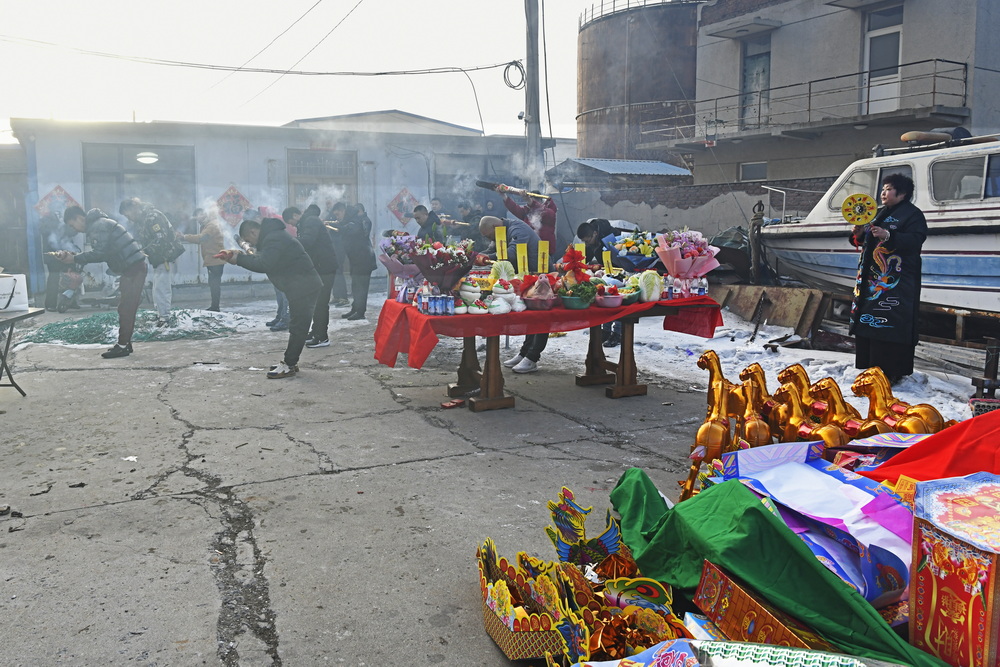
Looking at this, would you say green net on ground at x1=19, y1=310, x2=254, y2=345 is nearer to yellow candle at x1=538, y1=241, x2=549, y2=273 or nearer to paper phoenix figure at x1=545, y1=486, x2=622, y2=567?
yellow candle at x1=538, y1=241, x2=549, y2=273

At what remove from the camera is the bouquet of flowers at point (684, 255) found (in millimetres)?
7234

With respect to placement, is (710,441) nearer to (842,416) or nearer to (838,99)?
(842,416)

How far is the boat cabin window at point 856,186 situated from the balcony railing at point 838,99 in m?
7.64

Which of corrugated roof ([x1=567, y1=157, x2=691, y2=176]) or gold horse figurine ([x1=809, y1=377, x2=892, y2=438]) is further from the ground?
corrugated roof ([x1=567, y1=157, x2=691, y2=176])

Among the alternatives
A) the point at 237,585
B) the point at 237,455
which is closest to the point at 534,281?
the point at 237,455

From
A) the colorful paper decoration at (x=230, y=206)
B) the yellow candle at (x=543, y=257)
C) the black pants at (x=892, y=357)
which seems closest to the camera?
the black pants at (x=892, y=357)

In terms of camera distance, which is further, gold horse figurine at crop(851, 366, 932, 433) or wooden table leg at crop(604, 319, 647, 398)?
wooden table leg at crop(604, 319, 647, 398)

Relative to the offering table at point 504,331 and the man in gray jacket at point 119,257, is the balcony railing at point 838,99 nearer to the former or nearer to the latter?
the offering table at point 504,331

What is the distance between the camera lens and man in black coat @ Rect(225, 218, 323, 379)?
8.06 m

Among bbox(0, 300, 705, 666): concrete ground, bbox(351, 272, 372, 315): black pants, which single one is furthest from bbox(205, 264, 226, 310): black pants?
bbox(0, 300, 705, 666): concrete ground

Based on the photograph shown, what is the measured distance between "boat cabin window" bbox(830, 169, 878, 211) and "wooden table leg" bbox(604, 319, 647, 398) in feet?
12.2

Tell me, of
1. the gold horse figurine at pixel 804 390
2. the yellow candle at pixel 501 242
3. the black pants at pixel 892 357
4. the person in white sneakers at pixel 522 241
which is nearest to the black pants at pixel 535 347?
the person in white sneakers at pixel 522 241

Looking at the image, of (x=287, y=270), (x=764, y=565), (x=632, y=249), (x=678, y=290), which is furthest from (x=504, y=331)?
(x=764, y=565)

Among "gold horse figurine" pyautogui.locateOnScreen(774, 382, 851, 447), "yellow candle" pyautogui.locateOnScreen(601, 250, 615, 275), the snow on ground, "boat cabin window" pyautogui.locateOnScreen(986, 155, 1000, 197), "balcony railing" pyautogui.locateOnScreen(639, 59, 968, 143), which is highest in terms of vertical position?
"balcony railing" pyautogui.locateOnScreen(639, 59, 968, 143)
